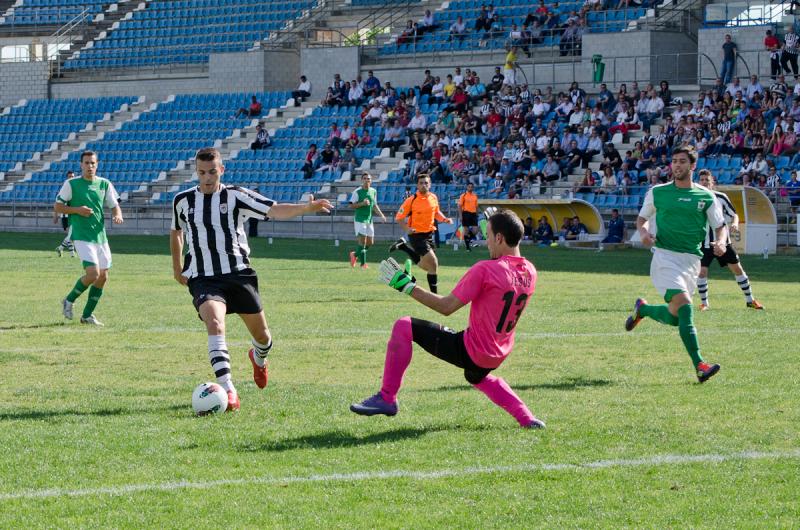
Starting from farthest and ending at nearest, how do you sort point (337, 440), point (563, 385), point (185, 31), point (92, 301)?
1. point (185, 31)
2. point (92, 301)
3. point (563, 385)
4. point (337, 440)

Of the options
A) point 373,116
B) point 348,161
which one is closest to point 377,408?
point 348,161

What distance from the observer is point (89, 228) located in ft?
52.4

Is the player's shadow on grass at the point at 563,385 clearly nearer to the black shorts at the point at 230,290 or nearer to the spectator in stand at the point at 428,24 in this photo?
the black shorts at the point at 230,290

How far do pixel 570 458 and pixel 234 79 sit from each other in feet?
148

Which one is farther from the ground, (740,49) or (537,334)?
(740,49)

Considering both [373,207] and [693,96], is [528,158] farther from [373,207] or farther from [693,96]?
[373,207]

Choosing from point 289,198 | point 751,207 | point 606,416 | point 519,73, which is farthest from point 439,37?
point 606,416

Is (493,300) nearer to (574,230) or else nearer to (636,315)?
(636,315)

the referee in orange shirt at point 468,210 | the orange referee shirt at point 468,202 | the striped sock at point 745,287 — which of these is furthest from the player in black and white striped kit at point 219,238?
the orange referee shirt at point 468,202

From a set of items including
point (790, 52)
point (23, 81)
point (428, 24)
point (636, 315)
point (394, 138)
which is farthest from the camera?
point (23, 81)

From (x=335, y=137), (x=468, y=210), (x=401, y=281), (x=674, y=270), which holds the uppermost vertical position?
(x=401, y=281)

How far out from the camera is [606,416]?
9.22 meters

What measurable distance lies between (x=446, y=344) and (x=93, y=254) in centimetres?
842

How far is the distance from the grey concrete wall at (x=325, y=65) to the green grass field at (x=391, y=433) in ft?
107
